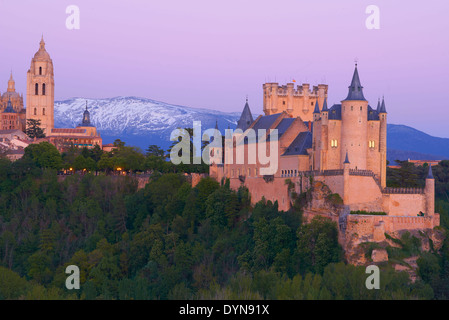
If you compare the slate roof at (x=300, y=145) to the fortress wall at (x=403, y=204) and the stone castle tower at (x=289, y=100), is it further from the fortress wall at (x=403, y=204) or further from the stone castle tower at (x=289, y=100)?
the stone castle tower at (x=289, y=100)

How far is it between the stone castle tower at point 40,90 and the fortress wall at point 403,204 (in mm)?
80744

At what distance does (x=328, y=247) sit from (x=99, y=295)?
1938cm

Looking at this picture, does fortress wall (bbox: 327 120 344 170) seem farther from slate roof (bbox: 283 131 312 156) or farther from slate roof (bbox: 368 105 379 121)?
slate roof (bbox: 283 131 312 156)

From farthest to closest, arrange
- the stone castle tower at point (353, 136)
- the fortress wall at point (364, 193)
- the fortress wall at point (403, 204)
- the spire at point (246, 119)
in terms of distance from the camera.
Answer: the spire at point (246, 119)
the stone castle tower at point (353, 136)
the fortress wall at point (403, 204)
the fortress wall at point (364, 193)

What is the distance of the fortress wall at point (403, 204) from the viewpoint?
61.4m

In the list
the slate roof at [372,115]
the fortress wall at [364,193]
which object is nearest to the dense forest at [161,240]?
the fortress wall at [364,193]

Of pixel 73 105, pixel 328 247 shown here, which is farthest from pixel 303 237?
pixel 73 105

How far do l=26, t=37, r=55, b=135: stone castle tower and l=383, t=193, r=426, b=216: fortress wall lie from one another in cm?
8074

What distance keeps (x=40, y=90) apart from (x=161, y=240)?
66.5 metres

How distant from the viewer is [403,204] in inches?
2420

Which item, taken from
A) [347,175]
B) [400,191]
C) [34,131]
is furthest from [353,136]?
[34,131]

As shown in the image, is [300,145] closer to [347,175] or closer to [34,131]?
[347,175]
